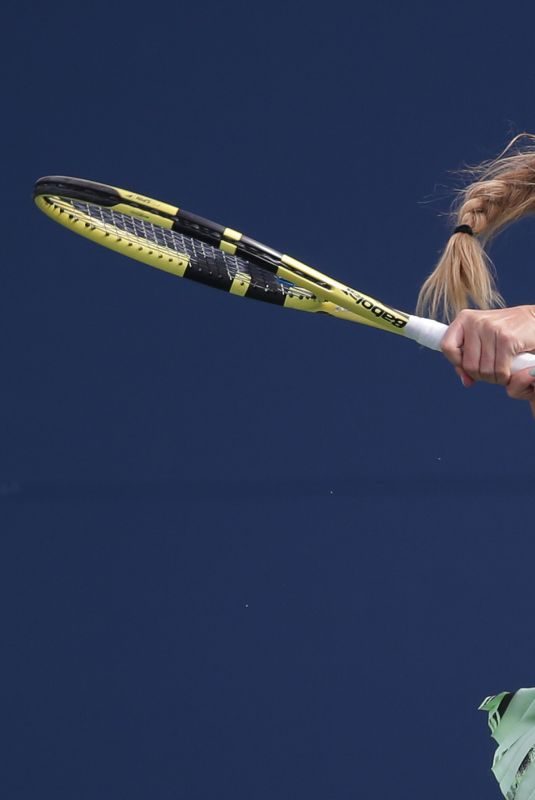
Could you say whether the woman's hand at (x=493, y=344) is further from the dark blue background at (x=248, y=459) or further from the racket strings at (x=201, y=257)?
the dark blue background at (x=248, y=459)

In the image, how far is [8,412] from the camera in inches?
81.0

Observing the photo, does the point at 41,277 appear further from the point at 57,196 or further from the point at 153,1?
the point at 57,196

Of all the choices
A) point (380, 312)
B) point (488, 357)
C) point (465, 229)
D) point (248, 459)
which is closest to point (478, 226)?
point (465, 229)

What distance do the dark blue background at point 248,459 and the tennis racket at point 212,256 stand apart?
694 millimetres

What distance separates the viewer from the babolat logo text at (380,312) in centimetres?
128

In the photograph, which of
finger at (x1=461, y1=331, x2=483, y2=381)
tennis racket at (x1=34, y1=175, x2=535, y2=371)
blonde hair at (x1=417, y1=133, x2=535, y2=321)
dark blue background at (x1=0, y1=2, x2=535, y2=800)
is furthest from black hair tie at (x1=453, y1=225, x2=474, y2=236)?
dark blue background at (x1=0, y1=2, x2=535, y2=800)

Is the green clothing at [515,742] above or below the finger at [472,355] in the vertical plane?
below

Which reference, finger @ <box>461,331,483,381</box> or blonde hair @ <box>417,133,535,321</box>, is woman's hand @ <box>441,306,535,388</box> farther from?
blonde hair @ <box>417,133,535,321</box>

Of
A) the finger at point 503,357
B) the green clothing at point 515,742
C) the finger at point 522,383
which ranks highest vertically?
the finger at point 503,357

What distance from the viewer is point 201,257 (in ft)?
4.44

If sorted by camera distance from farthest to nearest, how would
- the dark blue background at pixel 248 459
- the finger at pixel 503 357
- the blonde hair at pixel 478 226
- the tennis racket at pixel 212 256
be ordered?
the dark blue background at pixel 248 459
the blonde hair at pixel 478 226
the tennis racket at pixel 212 256
the finger at pixel 503 357

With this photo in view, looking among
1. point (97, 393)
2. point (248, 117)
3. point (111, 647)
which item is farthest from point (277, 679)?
point (248, 117)

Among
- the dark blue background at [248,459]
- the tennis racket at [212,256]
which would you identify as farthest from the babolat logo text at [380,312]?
the dark blue background at [248,459]

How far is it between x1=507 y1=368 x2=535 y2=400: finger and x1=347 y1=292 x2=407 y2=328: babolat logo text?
0.50 feet
